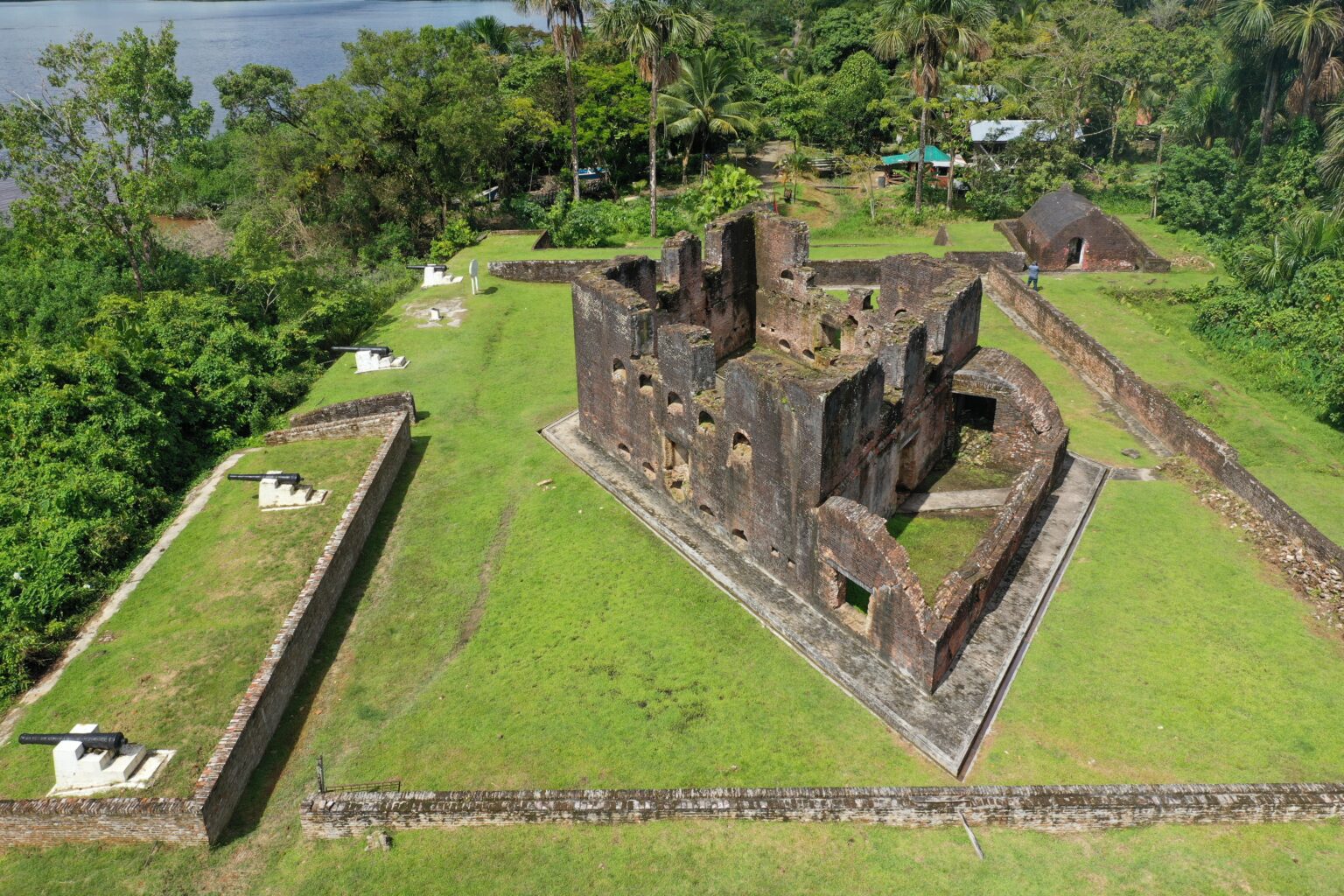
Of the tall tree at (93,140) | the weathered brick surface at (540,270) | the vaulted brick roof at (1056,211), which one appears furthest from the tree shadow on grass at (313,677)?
the vaulted brick roof at (1056,211)

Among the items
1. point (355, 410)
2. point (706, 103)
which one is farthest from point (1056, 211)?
point (355, 410)

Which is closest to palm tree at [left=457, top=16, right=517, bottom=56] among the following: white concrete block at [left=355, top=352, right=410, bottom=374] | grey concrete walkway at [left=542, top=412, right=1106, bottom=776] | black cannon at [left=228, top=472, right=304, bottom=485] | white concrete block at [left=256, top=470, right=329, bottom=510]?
white concrete block at [left=355, top=352, right=410, bottom=374]

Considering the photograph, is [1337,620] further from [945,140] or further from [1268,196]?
[945,140]

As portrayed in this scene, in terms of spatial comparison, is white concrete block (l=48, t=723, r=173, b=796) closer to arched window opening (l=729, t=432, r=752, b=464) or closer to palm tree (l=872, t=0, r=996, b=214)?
arched window opening (l=729, t=432, r=752, b=464)

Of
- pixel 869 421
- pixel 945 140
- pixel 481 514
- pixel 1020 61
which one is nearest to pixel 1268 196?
pixel 945 140

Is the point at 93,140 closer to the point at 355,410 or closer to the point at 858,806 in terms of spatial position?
the point at 355,410

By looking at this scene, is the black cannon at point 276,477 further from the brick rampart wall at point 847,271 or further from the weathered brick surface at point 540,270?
the brick rampart wall at point 847,271

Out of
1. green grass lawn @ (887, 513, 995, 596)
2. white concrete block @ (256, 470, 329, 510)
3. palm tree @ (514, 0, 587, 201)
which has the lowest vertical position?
green grass lawn @ (887, 513, 995, 596)
